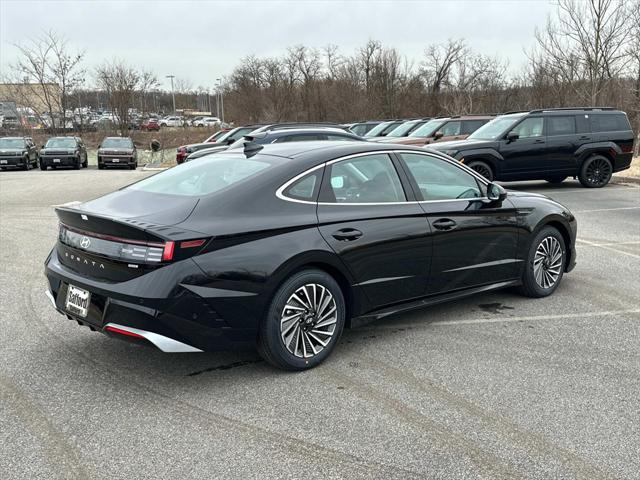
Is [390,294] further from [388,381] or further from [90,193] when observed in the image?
[90,193]

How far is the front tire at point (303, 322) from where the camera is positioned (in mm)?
3953

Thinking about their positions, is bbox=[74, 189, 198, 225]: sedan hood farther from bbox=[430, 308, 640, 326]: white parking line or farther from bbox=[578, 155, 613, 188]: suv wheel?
bbox=[578, 155, 613, 188]: suv wheel

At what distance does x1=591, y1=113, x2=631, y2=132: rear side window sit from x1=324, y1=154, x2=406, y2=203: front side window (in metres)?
11.5

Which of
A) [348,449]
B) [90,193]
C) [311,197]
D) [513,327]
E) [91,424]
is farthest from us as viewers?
[90,193]

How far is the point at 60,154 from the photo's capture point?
26172 millimetres

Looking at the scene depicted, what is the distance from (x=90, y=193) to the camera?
51.2 feet

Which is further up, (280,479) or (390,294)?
(390,294)

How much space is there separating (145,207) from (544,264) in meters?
3.86

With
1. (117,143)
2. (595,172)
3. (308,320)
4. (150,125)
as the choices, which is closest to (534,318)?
(308,320)

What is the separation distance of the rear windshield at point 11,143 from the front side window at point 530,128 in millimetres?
21855

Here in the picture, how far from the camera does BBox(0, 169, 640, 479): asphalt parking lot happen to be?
120 inches

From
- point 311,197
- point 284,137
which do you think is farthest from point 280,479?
point 284,137

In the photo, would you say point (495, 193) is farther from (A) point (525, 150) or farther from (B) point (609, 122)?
(B) point (609, 122)

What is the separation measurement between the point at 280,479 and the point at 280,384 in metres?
1.08
